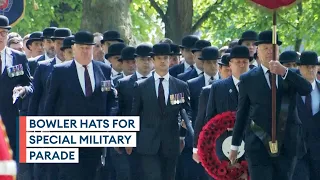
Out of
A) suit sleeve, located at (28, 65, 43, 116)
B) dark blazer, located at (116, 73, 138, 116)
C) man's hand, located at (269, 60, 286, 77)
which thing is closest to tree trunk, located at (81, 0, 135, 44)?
dark blazer, located at (116, 73, 138, 116)

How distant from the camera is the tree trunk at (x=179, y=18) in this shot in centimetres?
2386

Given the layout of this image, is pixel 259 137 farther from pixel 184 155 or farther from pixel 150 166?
pixel 184 155

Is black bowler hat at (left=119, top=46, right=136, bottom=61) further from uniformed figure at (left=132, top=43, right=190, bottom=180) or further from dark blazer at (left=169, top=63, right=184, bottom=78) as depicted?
uniformed figure at (left=132, top=43, right=190, bottom=180)

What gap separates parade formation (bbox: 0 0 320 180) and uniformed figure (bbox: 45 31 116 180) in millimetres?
13

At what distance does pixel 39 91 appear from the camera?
14.1 metres

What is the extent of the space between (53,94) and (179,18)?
453 inches

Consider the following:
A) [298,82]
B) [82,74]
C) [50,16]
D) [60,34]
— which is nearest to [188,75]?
[60,34]

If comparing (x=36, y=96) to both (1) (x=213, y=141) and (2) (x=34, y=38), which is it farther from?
(2) (x=34, y=38)

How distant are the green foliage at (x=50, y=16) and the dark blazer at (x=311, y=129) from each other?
15.4 metres

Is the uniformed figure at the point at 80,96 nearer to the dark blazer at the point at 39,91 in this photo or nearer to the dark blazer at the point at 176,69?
the dark blazer at the point at 39,91

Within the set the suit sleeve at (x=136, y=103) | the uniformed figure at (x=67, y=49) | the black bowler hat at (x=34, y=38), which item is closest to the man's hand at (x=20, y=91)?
the suit sleeve at (x=136, y=103)

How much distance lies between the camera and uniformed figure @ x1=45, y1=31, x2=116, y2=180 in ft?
41.5

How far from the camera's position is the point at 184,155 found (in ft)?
49.8

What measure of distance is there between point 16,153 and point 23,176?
4.62ft
